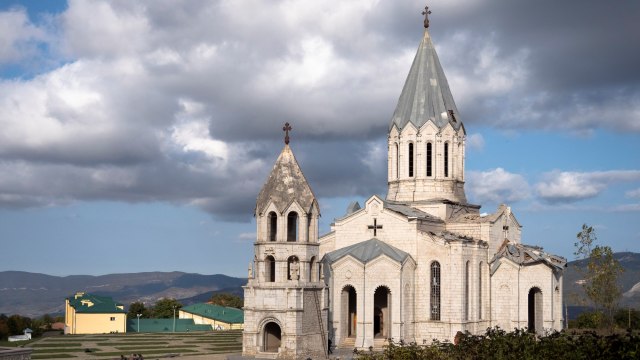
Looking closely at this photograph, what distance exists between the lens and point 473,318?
142 ft

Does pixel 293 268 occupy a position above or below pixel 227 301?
above

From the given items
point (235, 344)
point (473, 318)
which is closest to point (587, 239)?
point (473, 318)

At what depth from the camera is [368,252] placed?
4291cm

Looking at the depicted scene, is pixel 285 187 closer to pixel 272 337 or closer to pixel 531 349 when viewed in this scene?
pixel 272 337

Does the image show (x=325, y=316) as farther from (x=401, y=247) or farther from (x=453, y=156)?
(x=453, y=156)

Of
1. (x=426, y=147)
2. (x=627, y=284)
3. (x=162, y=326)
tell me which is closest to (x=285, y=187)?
(x=426, y=147)

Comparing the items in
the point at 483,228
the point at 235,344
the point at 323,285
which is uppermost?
the point at 483,228

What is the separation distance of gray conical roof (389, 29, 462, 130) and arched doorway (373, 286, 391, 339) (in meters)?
9.38

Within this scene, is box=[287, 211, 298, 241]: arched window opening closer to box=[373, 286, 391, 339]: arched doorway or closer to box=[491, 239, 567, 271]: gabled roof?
box=[373, 286, 391, 339]: arched doorway

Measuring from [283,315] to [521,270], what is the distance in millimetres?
13982

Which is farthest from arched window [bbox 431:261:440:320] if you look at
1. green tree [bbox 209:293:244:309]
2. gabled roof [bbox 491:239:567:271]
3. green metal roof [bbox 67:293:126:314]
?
green tree [bbox 209:293:244:309]

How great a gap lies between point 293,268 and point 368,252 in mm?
6206

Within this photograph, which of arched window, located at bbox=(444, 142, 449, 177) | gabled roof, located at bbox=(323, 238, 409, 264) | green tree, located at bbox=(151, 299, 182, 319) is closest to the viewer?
gabled roof, located at bbox=(323, 238, 409, 264)

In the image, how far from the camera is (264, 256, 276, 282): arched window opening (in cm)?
3816
